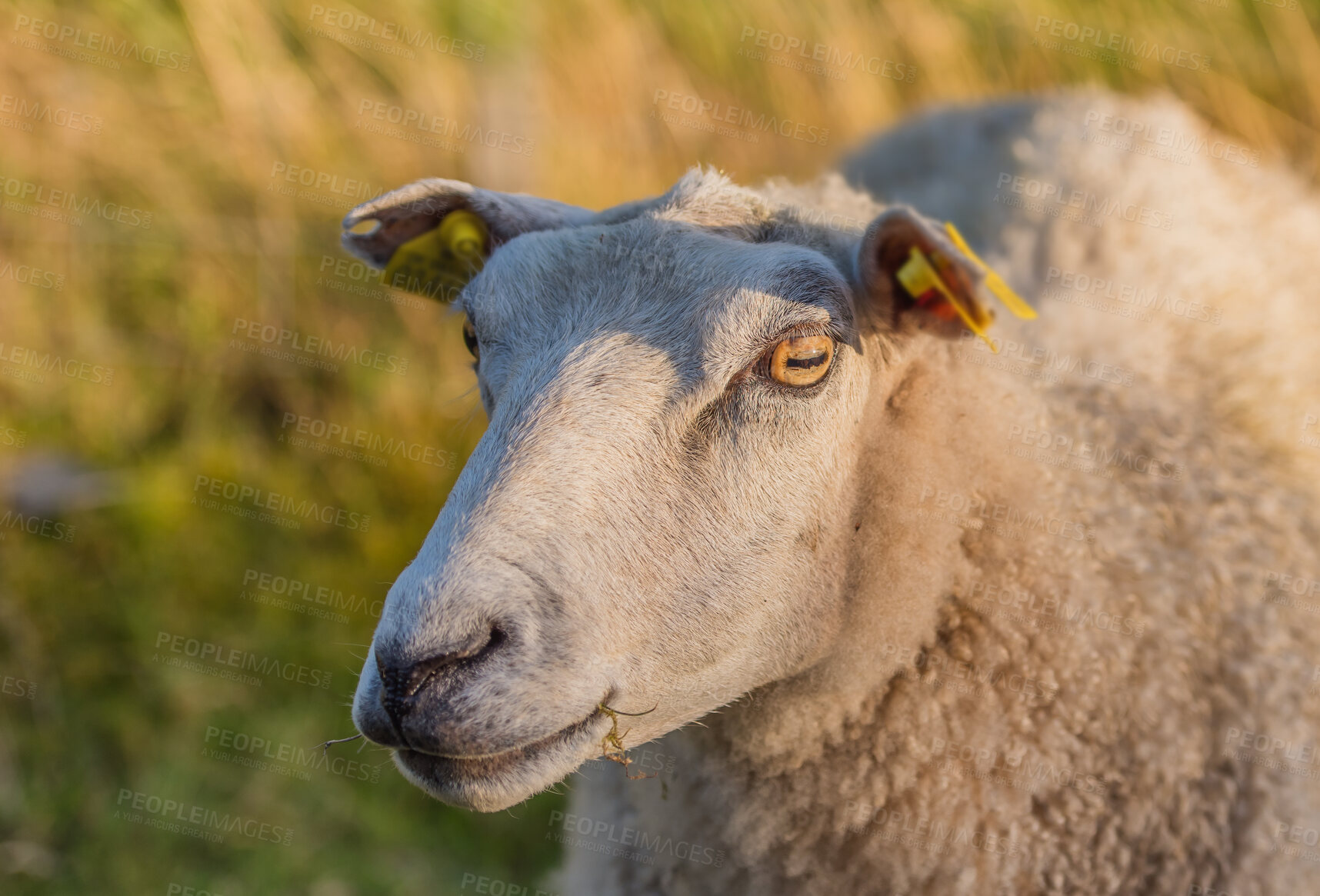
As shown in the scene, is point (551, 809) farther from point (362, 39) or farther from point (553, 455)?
point (362, 39)

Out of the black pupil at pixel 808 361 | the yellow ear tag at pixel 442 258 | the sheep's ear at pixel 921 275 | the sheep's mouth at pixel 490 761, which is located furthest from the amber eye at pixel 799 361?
the yellow ear tag at pixel 442 258

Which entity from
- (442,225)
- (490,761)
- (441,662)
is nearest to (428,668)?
(441,662)

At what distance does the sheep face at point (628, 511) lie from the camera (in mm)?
1598

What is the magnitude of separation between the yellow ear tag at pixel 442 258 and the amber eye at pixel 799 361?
940 mm

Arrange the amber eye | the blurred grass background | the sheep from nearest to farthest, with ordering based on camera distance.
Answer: the sheep → the amber eye → the blurred grass background

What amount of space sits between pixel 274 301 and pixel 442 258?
3419 millimetres

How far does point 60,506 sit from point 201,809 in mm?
1852

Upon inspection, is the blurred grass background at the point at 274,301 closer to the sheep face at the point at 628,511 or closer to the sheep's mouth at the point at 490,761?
the sheep face at the point at 628,511

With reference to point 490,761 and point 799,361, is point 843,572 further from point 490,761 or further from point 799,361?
point 490,761

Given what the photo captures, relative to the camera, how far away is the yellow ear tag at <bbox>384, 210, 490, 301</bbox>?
2.50m

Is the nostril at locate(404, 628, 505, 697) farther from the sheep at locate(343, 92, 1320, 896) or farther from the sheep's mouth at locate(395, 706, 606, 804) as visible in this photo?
the sheep's mouth at locate(395, 706, 606, 804)

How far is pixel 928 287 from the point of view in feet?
6.19

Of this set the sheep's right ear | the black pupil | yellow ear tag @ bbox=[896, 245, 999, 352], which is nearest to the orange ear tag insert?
yellow ear tag @ bbox=[896, 245, 999, 352]

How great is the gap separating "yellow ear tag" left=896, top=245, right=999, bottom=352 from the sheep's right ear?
890 millimetres
